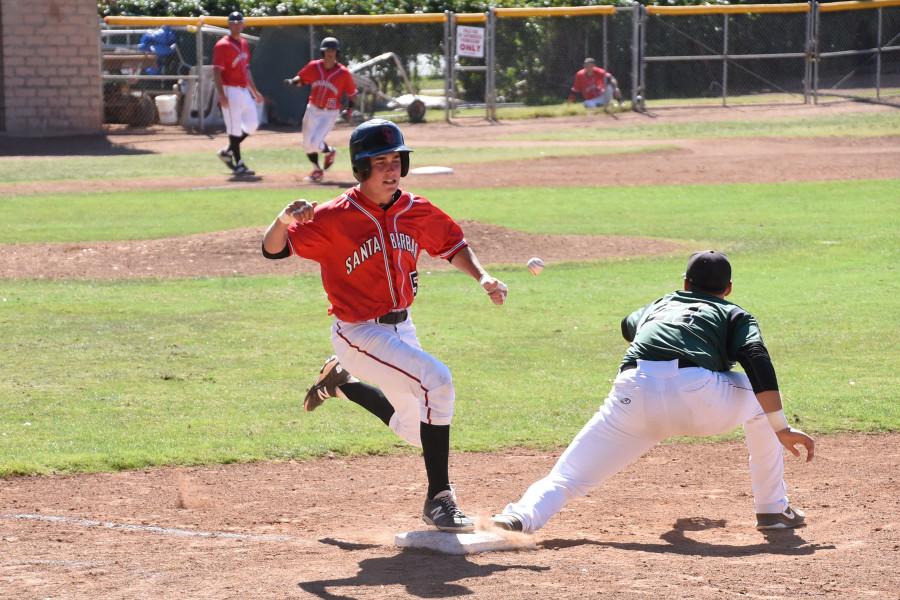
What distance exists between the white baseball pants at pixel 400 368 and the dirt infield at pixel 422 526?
601 mm

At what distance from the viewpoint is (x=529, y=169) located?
22125 millimetres

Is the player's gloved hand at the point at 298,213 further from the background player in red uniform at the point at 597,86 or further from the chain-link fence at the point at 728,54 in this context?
the chain-link fence at the point at 728,54

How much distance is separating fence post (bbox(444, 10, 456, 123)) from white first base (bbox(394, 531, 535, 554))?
80.8 ft

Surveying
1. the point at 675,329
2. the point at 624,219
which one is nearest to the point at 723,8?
the point at 624,219

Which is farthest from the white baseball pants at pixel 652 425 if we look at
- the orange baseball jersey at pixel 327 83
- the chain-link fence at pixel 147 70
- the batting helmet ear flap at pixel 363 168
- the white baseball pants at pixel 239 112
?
the chain-link fence at pixel 147 70

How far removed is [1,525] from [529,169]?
1678cm

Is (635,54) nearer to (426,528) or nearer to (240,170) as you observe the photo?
(240,170)

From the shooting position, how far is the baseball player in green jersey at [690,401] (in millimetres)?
5590

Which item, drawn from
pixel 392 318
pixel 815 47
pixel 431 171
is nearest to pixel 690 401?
pixel 392 318

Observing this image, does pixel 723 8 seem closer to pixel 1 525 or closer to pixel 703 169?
pixel 703 169

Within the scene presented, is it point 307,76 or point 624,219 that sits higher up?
point 307,76

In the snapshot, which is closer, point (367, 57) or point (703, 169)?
point (703, 169)

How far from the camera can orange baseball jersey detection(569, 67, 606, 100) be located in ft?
104

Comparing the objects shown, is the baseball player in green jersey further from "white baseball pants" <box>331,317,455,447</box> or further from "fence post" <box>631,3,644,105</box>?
"fence post" <box>631,3,644,105</box>
